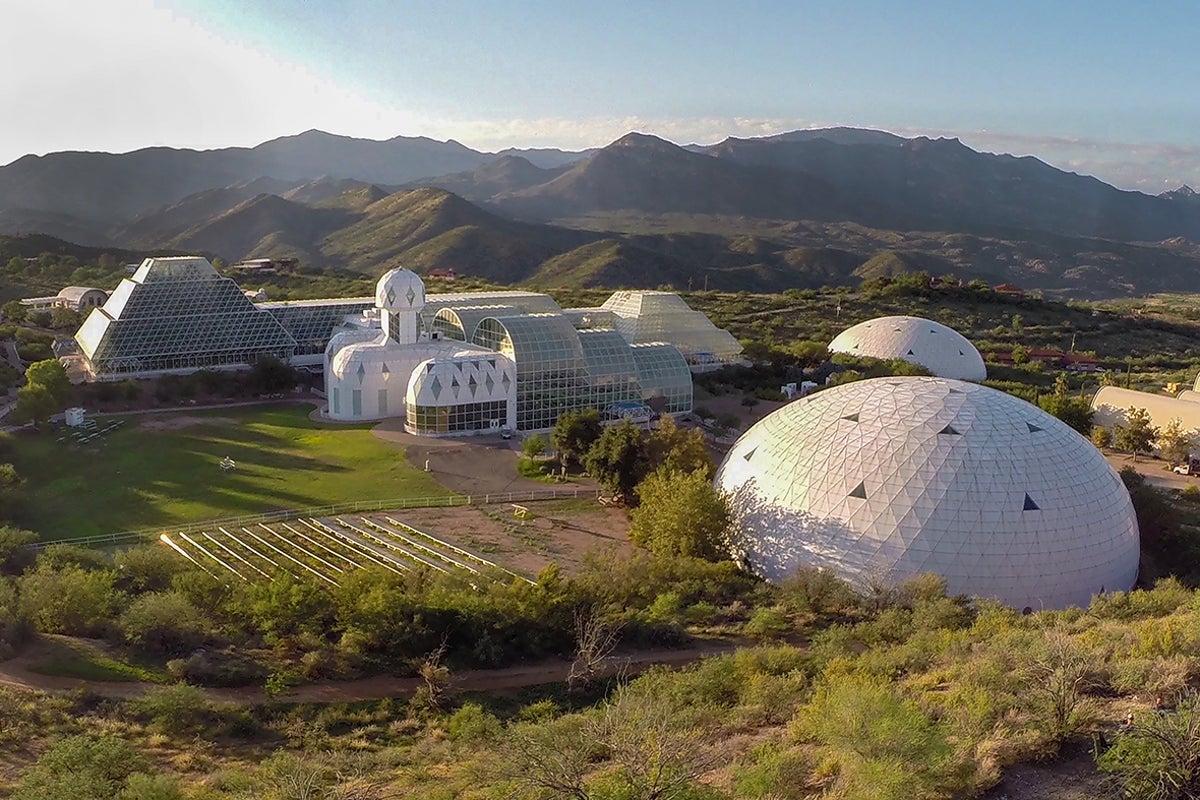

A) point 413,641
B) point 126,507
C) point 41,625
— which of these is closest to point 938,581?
point 413,641

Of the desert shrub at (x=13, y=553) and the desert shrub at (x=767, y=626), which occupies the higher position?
the desert shrub at (x=13, y=553)

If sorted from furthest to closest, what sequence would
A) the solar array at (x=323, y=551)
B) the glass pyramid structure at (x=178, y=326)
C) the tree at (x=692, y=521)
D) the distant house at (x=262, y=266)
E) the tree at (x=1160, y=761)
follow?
the distant house at (x=262, y=266), the glass pyramid structure at (x=178, y=326), the tree at (x=692, y=521), the solar array at (x=323, y=551), the tree at (x=1160, y=761)

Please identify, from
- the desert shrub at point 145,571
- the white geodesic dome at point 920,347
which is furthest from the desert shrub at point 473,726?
the white geodesic dome at point 920,347

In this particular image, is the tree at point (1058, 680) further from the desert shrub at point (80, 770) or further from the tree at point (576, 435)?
the tree at point (576, 435)

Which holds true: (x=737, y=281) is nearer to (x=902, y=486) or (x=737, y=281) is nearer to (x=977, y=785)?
(x=902, y=486)

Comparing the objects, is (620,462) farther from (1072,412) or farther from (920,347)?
(920,347)

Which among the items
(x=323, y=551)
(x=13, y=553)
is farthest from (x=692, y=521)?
(x=13, y=553)
